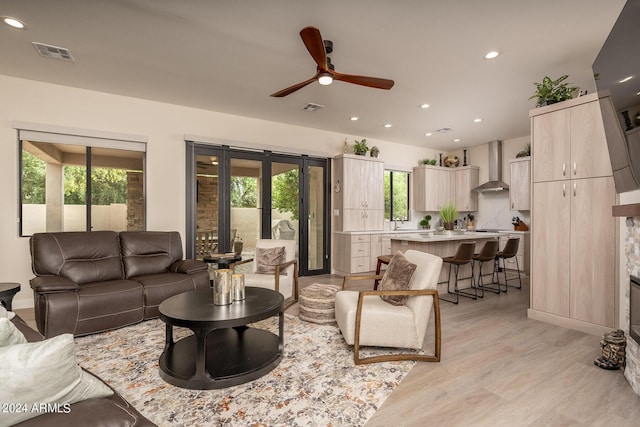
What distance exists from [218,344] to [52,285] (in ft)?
5.50

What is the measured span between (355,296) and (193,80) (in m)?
3.30

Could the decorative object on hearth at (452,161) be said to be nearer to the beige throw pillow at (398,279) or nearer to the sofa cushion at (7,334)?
the beige throw pillow at (398,279)

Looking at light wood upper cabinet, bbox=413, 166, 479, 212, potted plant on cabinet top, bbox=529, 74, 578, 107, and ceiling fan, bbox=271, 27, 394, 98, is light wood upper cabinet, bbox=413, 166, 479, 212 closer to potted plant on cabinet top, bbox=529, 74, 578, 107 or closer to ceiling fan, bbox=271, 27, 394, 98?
potted plant on cabinet top, bbox=529, 74, 578, 107

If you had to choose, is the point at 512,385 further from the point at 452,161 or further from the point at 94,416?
the point at 452,161

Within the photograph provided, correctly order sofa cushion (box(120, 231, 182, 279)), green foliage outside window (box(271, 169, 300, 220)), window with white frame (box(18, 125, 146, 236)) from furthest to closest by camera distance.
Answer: green foliage outside window (box(271, 169, 300, 220)) → window with white frame (box(18, 125, 146, 236)) → sofa cushion (box(120, 231, 182, 279))

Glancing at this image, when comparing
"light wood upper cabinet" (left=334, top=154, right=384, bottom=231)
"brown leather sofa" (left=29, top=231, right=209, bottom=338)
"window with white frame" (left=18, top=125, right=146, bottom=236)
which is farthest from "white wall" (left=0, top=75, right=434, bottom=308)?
"brown leather sofa" (left=29, top=231, right=209, bottom=338)

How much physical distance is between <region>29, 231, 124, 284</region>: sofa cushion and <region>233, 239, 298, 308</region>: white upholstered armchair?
1.45 metres

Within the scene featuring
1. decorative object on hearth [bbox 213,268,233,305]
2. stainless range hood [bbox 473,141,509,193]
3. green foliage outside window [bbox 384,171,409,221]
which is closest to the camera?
decorative object on hearth [bbox 213,268,233,305]

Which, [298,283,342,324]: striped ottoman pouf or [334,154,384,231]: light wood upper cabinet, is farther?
[334,154,384,231]: light wood upper cabinet

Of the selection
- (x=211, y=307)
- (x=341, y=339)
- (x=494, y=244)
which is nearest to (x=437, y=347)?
(x=341, y=339)

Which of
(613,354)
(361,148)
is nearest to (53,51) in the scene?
(361,148)

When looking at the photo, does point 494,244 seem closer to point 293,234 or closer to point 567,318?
point 567,318

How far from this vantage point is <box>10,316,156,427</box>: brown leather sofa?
0.95 meters

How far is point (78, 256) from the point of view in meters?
3.48
